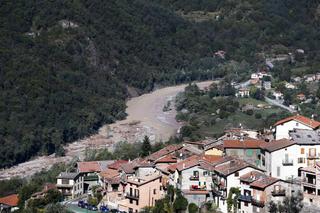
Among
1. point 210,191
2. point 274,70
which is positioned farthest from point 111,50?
point 210,191

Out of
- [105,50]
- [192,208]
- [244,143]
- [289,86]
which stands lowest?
[192,208]

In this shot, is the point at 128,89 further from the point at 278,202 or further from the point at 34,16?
the point at 278,202

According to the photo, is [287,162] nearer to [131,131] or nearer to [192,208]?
[192,208]

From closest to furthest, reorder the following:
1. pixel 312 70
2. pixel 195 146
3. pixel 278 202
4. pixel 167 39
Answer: pixel 278 202 → pixel 195 146 → pixel 312 70 → pixel 167 39

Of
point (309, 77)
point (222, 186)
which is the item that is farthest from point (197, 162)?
point (309, 77)

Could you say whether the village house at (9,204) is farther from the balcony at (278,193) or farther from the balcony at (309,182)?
the balcony at (309,182)

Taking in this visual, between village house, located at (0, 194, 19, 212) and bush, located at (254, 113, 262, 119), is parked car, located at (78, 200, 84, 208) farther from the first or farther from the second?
bush, located at (254, 113, 262, 119)

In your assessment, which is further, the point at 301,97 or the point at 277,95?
the point at 277,95
